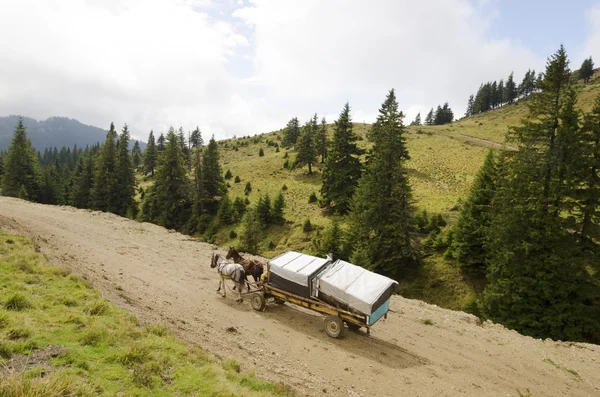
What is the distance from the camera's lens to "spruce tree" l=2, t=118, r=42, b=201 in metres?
56.6

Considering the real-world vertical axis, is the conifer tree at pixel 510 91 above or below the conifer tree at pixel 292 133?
above

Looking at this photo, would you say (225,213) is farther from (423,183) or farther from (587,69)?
(587,69)

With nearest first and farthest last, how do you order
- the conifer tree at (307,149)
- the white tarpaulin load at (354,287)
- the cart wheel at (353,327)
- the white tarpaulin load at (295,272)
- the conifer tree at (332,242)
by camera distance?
the white tarpaulin load at (354,287), the white tarpaulin load at (295,272), the cart wheel at (353,327), the conifer tree at (332,242), the conifer tree at (307,149)

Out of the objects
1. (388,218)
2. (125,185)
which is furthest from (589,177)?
(125,185)

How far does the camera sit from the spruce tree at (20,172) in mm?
56562

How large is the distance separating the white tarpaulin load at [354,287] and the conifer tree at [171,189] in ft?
149

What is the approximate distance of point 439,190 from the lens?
48062 millimetres

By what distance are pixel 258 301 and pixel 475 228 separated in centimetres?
1989

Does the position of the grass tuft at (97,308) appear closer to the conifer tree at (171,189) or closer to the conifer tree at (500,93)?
the conifer tree at (171,189)

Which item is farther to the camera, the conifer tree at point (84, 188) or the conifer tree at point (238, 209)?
the conifer tree at point (84, 188)

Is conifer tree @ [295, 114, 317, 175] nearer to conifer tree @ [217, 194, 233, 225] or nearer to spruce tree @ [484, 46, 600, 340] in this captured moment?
conifer tree @ [217, 194, 233, 225]

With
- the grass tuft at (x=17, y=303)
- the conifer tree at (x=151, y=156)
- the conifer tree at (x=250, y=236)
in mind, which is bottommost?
the conifer tree at (x=250, y=236)

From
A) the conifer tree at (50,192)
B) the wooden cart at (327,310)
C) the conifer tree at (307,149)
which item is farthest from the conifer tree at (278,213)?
the conifer tree at (50,192)

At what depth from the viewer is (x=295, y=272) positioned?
38.2 feet
